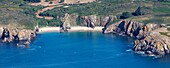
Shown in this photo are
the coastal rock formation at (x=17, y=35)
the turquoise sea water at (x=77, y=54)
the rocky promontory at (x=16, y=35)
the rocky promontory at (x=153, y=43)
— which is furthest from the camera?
the coastal rock formation at (x=17, y=35)

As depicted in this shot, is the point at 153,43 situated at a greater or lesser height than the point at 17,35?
lesser

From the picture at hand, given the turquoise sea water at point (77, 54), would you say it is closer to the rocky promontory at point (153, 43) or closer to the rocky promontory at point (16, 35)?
the rocky promontory at point (16, 35)

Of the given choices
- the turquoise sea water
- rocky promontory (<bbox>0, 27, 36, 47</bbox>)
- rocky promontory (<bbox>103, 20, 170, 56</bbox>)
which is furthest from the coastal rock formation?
rocky promontory (<bbox>103, 20, 170, 56</bbox>)

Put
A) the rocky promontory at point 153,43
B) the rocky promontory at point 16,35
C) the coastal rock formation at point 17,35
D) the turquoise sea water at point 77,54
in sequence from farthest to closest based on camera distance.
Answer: the coastal rock formation at point 17,35 < the rocky promontory at point 16,35 < the rocky promontory at point 153,43 < the turquoise sea water at point 77,54

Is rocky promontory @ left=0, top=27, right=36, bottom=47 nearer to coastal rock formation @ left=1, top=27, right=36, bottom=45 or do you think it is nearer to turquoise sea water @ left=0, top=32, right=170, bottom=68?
coastal rock formation @ left=1, top=27, right=36, bottom=45

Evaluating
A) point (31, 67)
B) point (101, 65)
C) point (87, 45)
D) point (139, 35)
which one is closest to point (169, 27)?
point (139, 35)

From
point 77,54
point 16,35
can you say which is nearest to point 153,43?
point 77,54

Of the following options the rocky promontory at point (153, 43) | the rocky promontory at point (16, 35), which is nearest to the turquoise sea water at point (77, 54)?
the rocky promontory at point (16, 35)

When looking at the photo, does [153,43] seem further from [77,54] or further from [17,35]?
[17,35]
